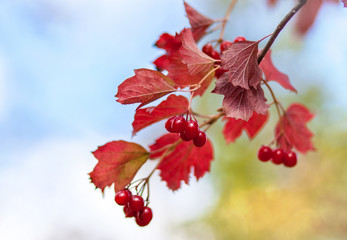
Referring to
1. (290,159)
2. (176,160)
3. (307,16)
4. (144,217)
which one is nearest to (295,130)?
(290,159)

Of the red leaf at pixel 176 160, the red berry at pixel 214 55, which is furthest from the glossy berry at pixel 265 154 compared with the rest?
the red berry at pixel 214 55

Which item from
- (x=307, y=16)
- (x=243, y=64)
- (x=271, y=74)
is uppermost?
(x=307, y=16)

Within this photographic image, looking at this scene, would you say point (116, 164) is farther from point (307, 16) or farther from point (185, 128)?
point (307, 16)

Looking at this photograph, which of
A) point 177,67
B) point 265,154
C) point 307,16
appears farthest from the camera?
point 307,16

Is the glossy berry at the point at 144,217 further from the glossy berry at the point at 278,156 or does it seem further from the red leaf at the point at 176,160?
the glossy berry at the point at 278,156

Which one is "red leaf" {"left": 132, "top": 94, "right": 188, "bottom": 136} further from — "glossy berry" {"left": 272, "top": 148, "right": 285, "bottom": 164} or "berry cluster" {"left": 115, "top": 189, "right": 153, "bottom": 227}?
"glossy berry" {"left": 272, "top": 148, "right": 285, "bottom": 164}

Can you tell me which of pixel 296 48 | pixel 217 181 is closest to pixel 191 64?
pixel 217 181

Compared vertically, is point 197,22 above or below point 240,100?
above

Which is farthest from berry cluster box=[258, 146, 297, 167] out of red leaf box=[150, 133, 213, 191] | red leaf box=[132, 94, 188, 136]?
red leaf box=[132, 94, 188, 136]
